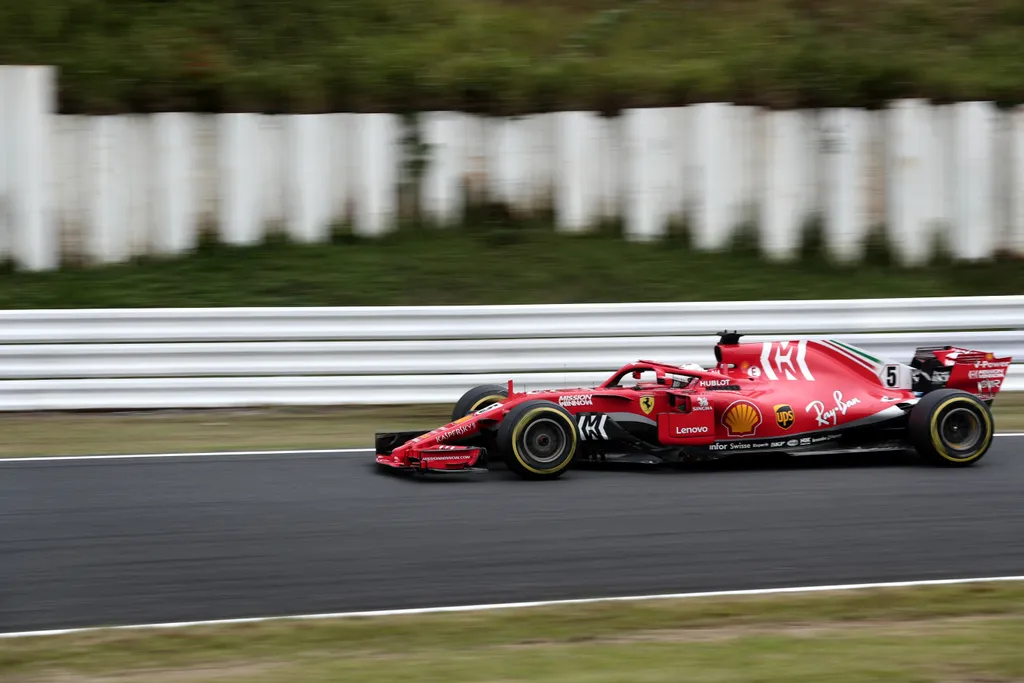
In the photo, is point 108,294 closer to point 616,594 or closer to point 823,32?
point 616,594

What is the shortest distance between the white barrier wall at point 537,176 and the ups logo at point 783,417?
6935 mm

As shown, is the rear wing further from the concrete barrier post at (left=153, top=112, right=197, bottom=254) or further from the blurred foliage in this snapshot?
the concrete barrier post at (left=153, top=112, right=197, bottom=254)

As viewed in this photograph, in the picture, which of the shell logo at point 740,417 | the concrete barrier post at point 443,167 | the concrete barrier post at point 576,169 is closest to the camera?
the shell logo at point 740,417

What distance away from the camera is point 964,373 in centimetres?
958

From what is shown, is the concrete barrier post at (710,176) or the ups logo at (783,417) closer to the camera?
the ups logo at (783,417)

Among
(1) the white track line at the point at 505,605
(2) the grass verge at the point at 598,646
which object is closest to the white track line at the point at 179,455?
(1) the white track line at the point at 505,605

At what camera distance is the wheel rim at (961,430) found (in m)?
9.14

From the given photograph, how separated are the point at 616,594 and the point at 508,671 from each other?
1221mm

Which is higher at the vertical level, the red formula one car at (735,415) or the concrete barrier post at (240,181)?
the concrete barrier post at (240,181)

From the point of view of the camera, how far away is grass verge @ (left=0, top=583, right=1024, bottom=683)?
193 inches

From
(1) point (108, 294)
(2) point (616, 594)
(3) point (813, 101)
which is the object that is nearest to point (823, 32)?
(3) point (813, 101)

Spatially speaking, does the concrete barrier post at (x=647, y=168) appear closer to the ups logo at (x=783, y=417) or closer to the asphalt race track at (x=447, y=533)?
the asphalt race track at (x=447, y=533)

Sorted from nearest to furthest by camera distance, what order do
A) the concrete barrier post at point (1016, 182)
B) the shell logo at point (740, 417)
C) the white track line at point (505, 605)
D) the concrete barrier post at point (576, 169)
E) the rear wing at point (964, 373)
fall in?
the white track line at point (505, 605)
the shell logo at point (740, 417)
the rear wing at point (964, 373)
the concrete barrier post at point (576, 169)
the concrete barrier post at point (1016, 182)

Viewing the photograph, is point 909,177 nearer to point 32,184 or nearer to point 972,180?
point 972,180
